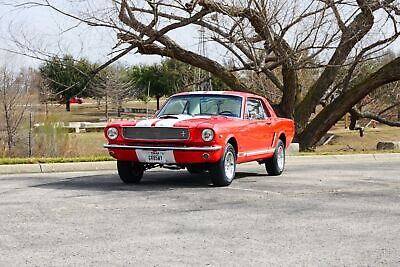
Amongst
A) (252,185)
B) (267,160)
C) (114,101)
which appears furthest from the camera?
(114,101)

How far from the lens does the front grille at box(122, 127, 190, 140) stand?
30.1 ft

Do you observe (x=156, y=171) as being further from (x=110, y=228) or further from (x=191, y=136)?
(x=110, y=228)

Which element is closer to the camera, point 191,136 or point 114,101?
→ point 191,136

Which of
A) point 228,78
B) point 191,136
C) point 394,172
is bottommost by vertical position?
A: point 394,172

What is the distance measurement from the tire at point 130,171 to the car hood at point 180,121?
2.41ft

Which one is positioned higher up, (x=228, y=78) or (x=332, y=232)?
(x=228, y=78)

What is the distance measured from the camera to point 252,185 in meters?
9.91

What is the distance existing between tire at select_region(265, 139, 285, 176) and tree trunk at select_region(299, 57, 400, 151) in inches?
408

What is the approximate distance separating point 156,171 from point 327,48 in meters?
9.57

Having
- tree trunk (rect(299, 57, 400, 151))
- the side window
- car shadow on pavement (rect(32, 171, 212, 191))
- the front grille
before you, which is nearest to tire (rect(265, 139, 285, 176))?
the side window

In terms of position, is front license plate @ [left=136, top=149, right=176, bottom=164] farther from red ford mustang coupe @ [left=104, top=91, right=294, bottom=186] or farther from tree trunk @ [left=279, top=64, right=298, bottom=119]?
tree trunk @ [left=279, top=64, right=298, bottom=119]

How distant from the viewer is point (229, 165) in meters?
9.73

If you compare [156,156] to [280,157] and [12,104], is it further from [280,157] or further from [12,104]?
[12,104]

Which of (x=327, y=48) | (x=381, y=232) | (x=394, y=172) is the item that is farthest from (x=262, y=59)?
(x=381, y=232)
